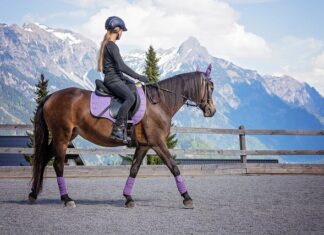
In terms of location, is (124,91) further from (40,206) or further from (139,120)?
(40,206)

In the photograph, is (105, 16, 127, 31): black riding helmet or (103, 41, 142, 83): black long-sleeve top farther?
(105, 16, 127, 31): black riding helmet

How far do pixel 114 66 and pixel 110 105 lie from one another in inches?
26.2

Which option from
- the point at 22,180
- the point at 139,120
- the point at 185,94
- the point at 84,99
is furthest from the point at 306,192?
the point at 22,180

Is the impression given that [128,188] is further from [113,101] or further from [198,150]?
[198,150]

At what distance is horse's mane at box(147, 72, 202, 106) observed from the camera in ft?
24.7

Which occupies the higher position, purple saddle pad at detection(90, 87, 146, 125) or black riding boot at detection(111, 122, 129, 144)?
purple saddle pad at detection(90, 87, 146, 125)

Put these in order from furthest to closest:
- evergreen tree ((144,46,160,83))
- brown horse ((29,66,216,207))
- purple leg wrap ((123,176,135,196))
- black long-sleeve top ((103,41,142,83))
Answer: evergreen tree ((144,46,160,83))
purple leg wrap ((123,176,135,196))
brown horse ((29,66,216,207))
black long-sleeve top ((103,41,142,83))

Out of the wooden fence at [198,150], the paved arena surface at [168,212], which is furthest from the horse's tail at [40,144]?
the wooden fence at [198,150]

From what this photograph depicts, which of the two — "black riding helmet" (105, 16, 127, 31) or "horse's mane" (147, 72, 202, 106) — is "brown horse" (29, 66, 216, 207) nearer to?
"horse's mane" (147, 72, 202, 106)

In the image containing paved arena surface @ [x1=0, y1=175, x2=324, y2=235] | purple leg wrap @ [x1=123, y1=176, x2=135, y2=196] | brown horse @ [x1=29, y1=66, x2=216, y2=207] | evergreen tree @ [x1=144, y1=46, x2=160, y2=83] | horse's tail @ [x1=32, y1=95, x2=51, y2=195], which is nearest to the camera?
paved arena surface @ [x1=0, y1=175, x2=324, y2=235]

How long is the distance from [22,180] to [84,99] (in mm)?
5598

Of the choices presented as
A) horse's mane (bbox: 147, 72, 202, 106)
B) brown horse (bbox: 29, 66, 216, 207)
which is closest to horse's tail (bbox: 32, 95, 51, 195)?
brown horse (bbox: 29, 66, 216, 207)

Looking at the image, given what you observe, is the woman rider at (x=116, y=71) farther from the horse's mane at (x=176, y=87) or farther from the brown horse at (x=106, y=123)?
the horse's mane at (x=176, y=87)

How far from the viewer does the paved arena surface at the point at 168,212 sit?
5109 mm
